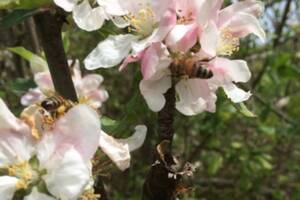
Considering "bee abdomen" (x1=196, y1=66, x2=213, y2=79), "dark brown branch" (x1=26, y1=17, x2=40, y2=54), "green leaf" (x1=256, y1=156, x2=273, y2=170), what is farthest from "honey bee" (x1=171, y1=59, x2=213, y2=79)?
Answer: "green leaf" (x1=256, y1=156, x2=273, y2=170)

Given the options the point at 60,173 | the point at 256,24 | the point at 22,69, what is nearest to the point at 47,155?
the point at 60,173

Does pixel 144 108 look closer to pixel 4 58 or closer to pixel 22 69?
pixel 22 69

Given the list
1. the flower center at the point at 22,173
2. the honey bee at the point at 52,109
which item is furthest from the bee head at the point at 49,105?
the flower center at the point at 22,173

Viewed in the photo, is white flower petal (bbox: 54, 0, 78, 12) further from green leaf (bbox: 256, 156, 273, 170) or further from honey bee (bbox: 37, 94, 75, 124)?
green leaf (bbox: 256, 156, 273, 170)

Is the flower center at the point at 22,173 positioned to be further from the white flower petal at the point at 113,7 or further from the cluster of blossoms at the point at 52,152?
the white flower petal at the point at 113,7

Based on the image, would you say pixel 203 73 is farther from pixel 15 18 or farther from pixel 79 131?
pixel 15 18

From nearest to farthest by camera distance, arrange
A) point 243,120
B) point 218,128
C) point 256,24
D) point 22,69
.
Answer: point 256,24 → point 22,69 → point 218,128 → point 243,120

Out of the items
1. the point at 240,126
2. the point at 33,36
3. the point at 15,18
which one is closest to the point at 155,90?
the point at 15,18
